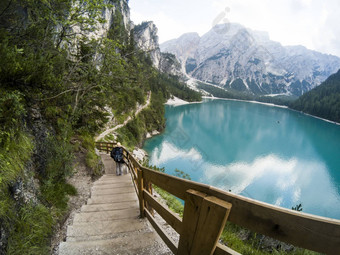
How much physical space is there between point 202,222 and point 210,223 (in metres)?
0.10

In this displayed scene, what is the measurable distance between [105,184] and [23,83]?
448cm

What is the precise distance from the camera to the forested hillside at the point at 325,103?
325ft

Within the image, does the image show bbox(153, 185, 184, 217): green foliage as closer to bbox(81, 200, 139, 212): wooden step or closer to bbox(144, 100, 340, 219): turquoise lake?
bbox(81, 200, 139, 212): wooden step

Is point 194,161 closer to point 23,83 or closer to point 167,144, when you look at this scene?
point 167,144

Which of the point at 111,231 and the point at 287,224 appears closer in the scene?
the point at 287,224

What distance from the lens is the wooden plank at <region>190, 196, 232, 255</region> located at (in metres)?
1.45

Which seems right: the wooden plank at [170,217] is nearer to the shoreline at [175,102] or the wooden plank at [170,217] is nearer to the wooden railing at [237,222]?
the wooden railing at [237,222]

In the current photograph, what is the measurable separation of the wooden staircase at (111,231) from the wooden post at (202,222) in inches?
46.6

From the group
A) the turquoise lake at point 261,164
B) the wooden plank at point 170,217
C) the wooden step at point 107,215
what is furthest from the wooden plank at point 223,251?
the turquoise lake at point 261,164

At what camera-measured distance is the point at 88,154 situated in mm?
9391

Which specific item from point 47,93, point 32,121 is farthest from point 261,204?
point 47,93

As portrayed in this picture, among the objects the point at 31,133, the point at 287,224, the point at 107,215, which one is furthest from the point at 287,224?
the point at 31,133

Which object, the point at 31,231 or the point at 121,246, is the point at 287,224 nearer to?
the point at 121,246

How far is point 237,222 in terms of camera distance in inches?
55.6
